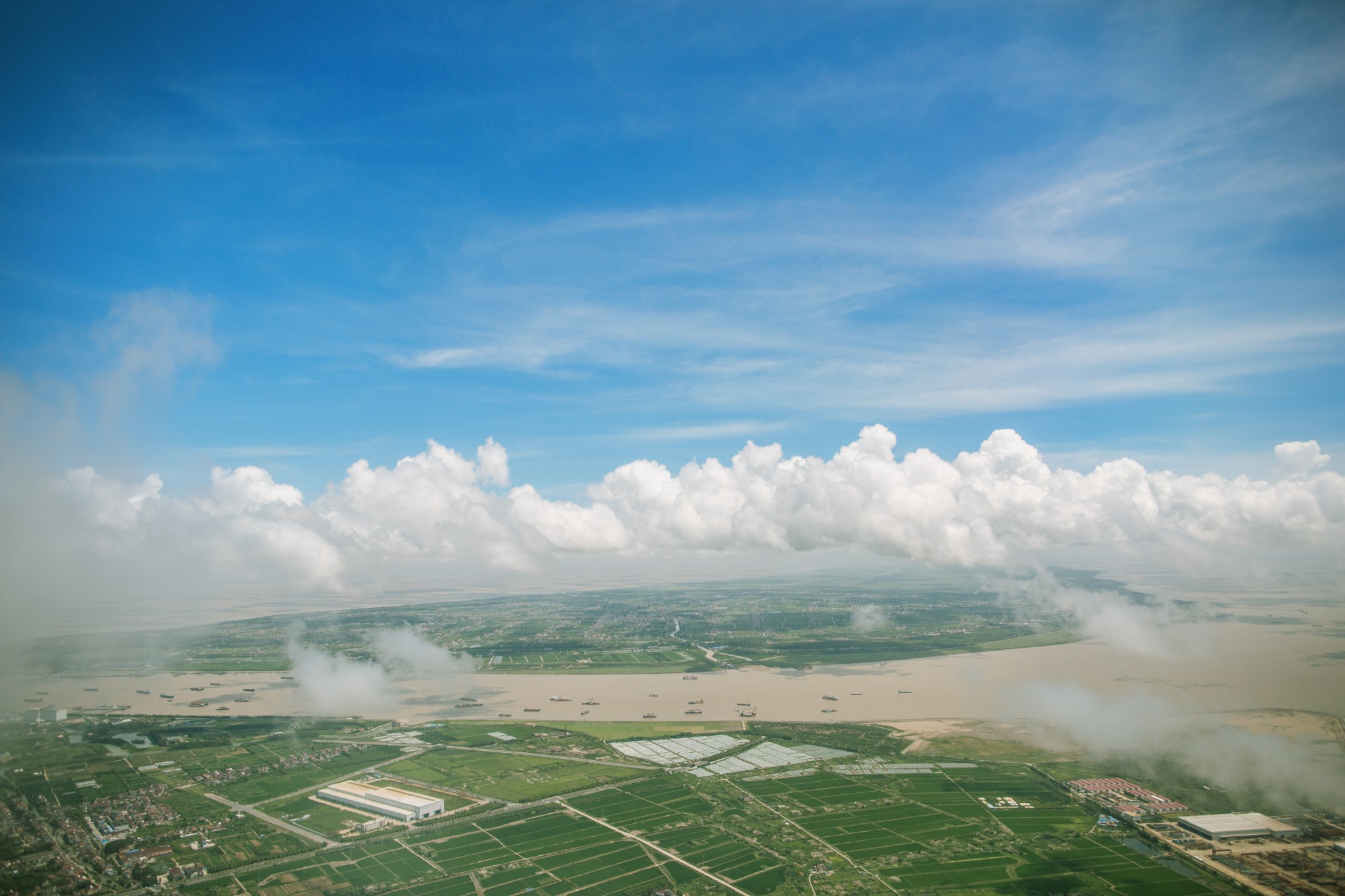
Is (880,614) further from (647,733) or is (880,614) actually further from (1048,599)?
(647,733)

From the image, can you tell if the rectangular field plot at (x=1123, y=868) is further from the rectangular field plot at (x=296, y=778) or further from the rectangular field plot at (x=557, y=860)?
the rectangular field plot at (x=296, y=778)

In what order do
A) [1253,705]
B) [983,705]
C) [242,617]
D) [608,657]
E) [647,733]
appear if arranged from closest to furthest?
[1253,705], [647,733], [983,705], [608,657], [242,617]

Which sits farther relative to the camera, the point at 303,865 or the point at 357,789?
the point at 357,789

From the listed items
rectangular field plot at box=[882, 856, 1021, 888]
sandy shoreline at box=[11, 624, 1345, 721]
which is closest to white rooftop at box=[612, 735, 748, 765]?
sandy shoreline at box=[11, 624, 1345, 721]

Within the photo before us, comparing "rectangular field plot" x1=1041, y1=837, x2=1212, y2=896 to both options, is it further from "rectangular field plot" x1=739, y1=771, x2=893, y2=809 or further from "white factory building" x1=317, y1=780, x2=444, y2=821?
"white factory building" x1=317, y1=780, x2=444, y2=821

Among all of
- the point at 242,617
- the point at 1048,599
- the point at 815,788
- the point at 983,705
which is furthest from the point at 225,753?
the point at 1048,599

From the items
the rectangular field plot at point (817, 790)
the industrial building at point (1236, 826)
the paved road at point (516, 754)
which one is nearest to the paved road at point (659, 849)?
the paved road at point (516, 754)

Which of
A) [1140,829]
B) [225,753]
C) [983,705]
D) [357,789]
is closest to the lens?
[1140,829]

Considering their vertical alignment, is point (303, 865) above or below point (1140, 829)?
above
